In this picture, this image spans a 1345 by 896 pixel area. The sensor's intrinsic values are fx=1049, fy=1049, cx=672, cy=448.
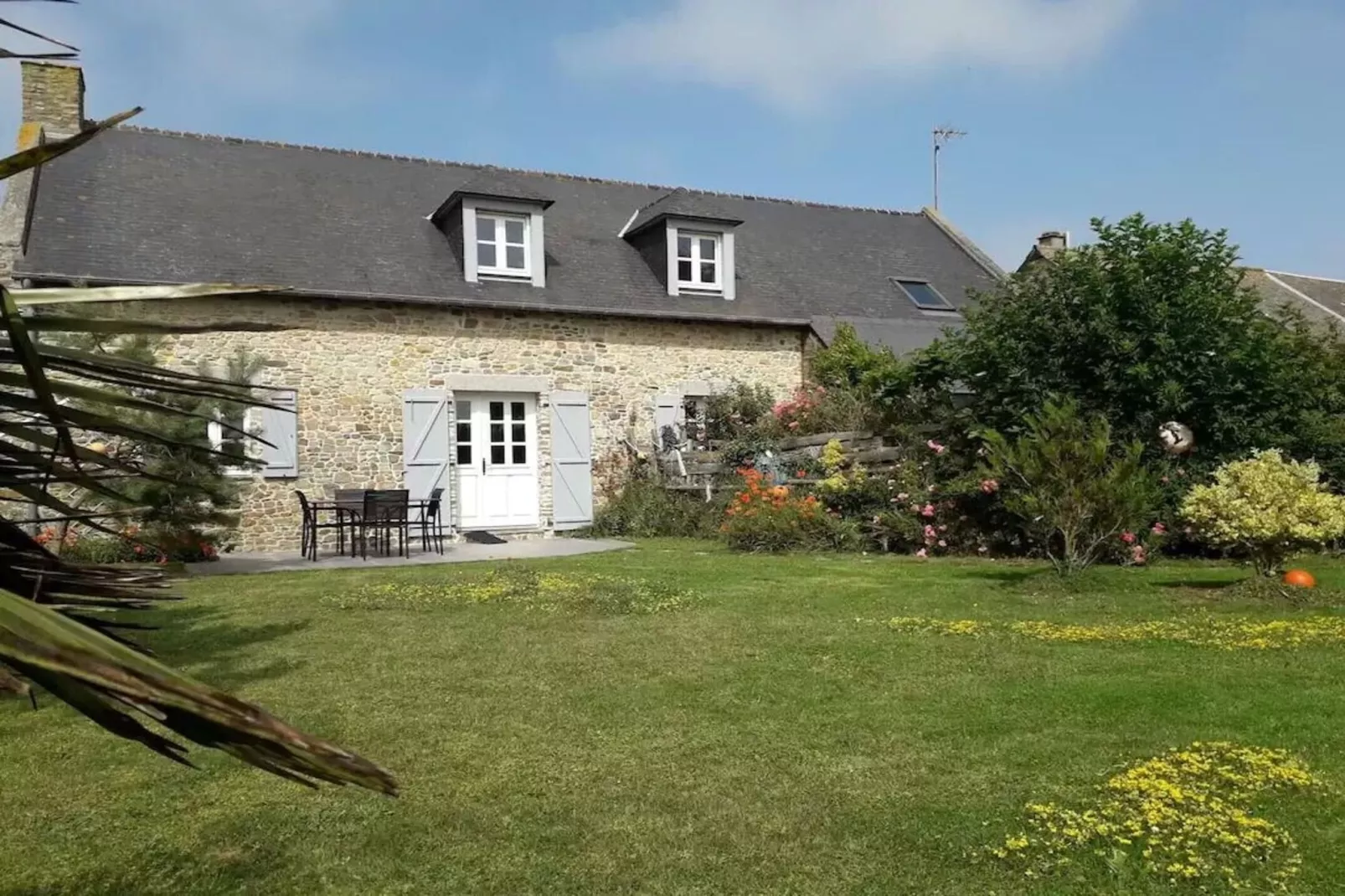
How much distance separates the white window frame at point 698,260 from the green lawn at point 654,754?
10.1m

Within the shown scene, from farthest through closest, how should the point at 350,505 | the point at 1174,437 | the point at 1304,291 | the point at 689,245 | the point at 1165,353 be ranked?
the point at 1304,291 → the point at 689,245 → the point at 350,505 → the point at 1174,437 → the point at 1165,353

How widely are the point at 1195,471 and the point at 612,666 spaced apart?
25.2 feet

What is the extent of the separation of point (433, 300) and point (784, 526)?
19.3ft

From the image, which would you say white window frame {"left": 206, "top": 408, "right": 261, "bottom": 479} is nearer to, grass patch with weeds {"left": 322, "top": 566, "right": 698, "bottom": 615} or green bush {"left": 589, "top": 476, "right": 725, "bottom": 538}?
grass patch with weeds {"left": 322, "top": 566, "right": 698, "bottom": 615}

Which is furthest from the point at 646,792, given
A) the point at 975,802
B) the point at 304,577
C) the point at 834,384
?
the point at 834,384

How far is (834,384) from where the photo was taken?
15.5 metres

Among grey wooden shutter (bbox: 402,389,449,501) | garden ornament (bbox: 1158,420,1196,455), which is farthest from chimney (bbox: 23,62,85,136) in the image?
garden ornament (bbox: 1158,420,1196,455)

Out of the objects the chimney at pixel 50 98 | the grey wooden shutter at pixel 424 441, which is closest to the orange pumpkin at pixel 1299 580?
the grey wooden shutter at pixel 424 441

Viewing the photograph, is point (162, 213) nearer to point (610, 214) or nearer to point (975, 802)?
point (610, 214)

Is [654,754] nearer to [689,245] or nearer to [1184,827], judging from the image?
[1184,827]

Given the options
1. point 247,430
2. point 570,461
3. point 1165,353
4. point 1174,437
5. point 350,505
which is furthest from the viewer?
point 570,461

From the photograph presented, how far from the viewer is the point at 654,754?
395 centimetres

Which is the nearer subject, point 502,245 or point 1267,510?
point 1267,510

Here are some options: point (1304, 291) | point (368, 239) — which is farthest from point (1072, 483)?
point (1304, 291)
